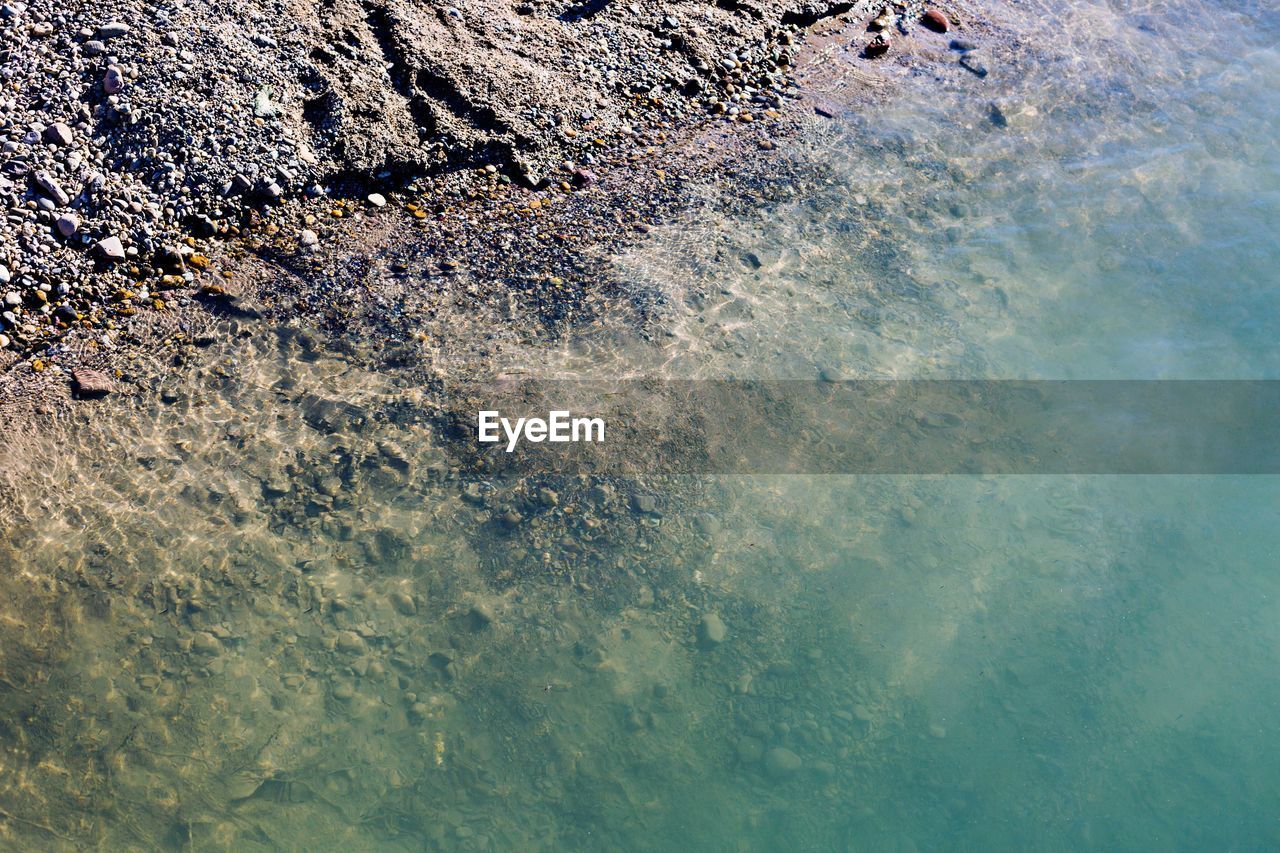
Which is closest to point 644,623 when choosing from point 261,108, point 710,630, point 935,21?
point 710,630

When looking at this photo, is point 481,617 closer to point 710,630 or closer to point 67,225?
point 710,630

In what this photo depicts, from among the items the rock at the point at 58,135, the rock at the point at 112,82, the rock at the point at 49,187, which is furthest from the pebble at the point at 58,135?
the rock at the point at 112,82

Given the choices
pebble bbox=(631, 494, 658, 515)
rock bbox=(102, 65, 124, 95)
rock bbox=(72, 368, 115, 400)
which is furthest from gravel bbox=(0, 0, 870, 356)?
pebble bbox=(631, 494, 658, 515)

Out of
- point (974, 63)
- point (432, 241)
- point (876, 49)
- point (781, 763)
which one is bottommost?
point (781, 763)

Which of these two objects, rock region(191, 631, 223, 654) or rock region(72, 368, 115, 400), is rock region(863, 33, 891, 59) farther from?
rock region(191, 631, 223, 654)

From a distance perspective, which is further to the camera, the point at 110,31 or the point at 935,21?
the point at 935,21

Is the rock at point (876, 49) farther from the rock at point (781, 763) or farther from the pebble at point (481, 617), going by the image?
the rock at point (781, 763)
